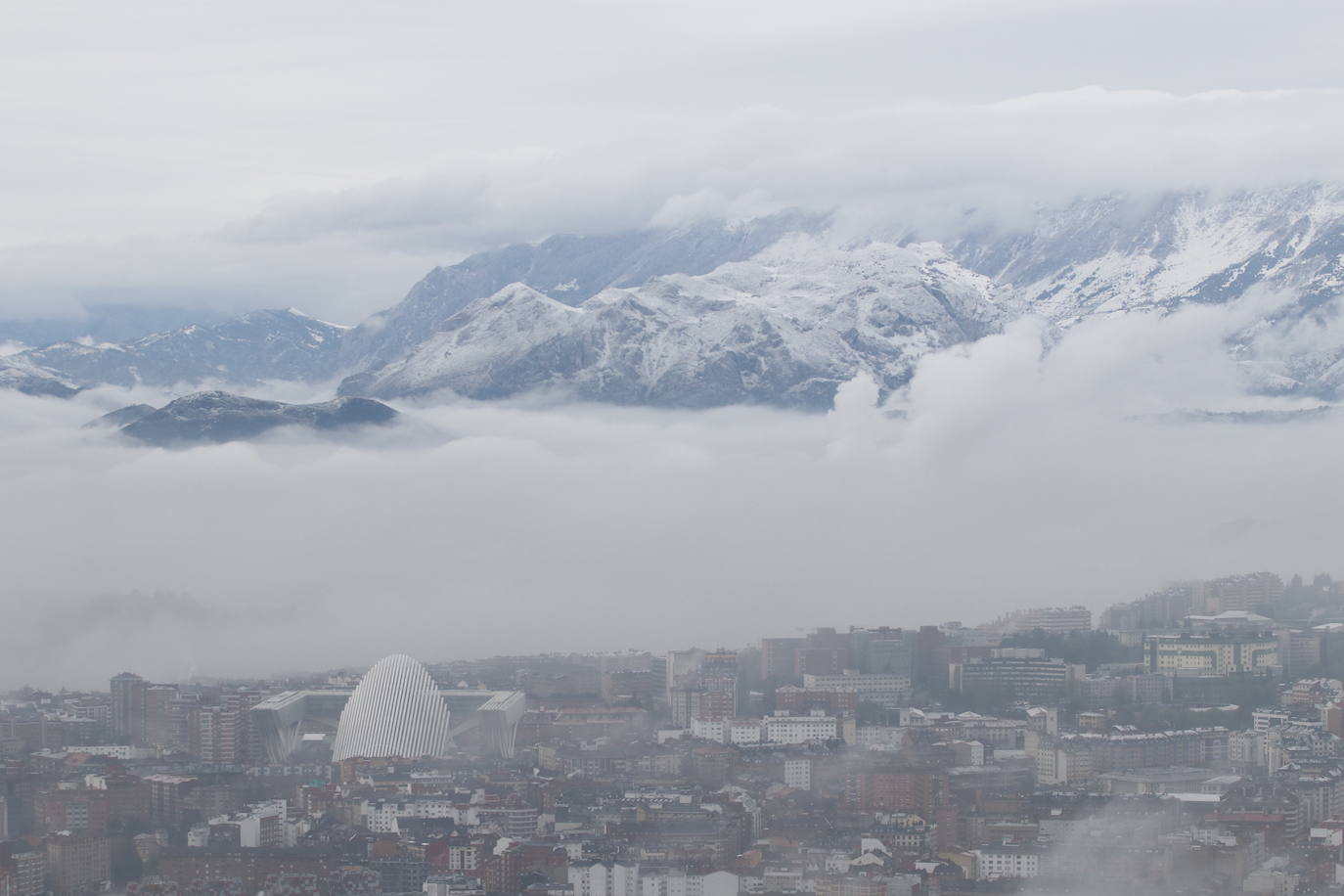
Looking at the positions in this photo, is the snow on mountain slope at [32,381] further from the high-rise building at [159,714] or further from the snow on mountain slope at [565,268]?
the high-rise building at [159,714]

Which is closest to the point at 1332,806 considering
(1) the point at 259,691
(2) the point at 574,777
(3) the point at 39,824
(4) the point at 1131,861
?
(4) the point at 1131,861

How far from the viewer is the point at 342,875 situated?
3309 cm

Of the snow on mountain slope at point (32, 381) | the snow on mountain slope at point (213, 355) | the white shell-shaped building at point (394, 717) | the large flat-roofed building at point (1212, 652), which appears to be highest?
the snow on mountain slope at point (213, 355)

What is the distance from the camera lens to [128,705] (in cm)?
4747

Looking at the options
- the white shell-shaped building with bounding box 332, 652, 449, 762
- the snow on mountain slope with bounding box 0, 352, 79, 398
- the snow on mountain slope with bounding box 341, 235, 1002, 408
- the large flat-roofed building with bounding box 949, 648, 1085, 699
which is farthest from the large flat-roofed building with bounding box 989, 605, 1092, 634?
the snow on mountain slope with bounding box 0, 352, 79, 398

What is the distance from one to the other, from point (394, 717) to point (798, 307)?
1218 inches

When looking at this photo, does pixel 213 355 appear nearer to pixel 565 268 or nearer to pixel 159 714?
pixel 565 268

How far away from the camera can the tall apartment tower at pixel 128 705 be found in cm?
4600

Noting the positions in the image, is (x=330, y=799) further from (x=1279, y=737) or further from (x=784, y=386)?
(x=784, y=386)

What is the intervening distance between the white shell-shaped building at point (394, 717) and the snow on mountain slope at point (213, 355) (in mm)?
34766

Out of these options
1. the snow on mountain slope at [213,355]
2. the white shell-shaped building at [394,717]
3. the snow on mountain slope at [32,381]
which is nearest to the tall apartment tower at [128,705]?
the white shell-shaped building at [394,717]

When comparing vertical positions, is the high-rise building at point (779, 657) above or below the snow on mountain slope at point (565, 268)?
below

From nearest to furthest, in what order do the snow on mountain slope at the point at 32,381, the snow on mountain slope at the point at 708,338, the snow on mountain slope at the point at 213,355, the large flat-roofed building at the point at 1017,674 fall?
the large flat-roofed building at the point at 1017,674 < the snow on mountain slope at the point at 708,338 < the snow on mountain slope at the point at 32,381 < the snow on mountain slope at the point at 213,355

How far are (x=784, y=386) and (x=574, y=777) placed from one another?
105 ft
